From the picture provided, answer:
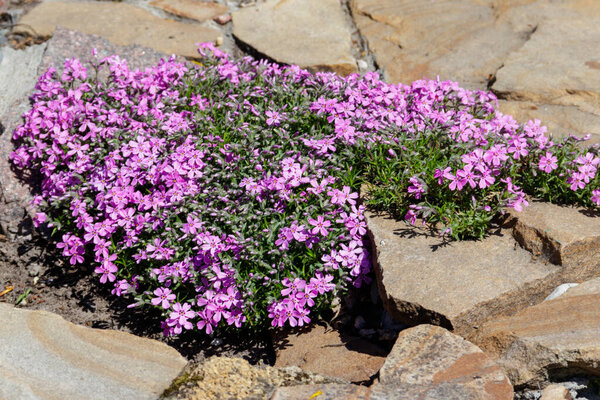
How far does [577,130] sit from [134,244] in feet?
11.7

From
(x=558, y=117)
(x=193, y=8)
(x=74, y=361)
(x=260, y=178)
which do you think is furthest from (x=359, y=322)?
(x=193, y=8)

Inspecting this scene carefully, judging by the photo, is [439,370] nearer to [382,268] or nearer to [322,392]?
[322,392]

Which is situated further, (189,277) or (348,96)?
(348,96)

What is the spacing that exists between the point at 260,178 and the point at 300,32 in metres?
2.73

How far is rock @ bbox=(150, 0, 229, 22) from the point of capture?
7129 mm

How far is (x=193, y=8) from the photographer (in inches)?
285

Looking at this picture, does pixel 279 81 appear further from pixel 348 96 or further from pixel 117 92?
pixel 117 92

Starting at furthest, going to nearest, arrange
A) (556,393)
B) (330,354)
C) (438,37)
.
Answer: (438,37) < (330,354) < (556,393)

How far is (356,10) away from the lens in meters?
7.16

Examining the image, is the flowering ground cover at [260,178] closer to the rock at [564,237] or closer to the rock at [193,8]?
the rock at [564,237]

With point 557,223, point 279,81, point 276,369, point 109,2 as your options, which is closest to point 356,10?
point 279,81

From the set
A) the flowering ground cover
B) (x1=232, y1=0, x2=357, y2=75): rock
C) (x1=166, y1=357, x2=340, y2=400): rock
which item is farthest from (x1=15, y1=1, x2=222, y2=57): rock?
(x1=166, y1=357, x2=340, y2=400): rock

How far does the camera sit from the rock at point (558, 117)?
17.3 feet

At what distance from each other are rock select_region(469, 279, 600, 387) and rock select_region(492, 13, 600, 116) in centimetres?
237
